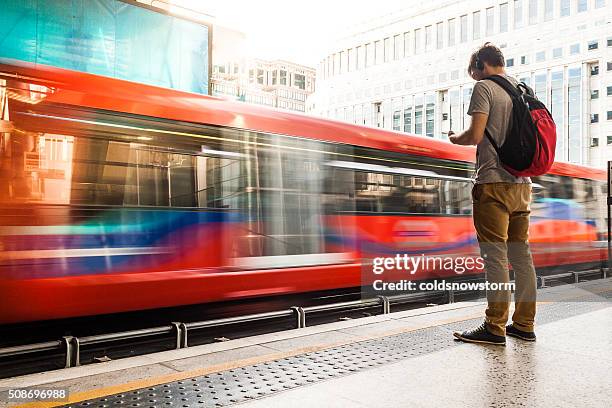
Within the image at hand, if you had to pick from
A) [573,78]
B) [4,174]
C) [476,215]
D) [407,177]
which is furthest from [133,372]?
[573,78]

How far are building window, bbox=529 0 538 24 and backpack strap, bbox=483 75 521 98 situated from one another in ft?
194

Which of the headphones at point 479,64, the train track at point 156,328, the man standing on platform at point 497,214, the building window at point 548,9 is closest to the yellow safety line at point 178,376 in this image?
the man standing on platform at point 497,214

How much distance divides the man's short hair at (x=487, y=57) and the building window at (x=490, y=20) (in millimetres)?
60497

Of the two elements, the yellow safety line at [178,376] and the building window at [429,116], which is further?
the building window at [429,116]

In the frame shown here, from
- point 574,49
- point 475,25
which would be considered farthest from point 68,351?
point 475,25

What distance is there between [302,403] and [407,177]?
668 cm

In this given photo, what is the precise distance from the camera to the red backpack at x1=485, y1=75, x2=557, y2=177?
3.65 m

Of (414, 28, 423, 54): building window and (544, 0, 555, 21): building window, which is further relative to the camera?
(414, 28, 423, 54): building window

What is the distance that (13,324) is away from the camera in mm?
5117

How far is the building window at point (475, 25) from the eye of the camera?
60.0m

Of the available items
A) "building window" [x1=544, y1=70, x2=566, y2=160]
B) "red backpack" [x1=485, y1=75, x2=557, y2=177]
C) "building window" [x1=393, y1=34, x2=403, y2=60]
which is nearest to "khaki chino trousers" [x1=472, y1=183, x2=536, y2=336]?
"red backpack" [x1=485, y1=75, x2=557, y2=177]

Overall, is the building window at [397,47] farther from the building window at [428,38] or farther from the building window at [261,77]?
the building window at [261,77]

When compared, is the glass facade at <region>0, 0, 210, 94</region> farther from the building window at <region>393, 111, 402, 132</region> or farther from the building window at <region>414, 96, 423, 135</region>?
the building window at <region>393, 111, 402, 132</region>

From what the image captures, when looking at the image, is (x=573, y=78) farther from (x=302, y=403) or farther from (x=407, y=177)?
(x=302, y=403)
